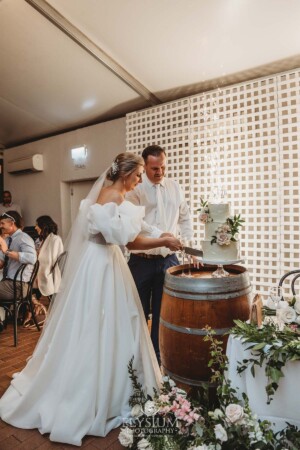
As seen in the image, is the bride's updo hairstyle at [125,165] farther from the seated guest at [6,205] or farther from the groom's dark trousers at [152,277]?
the seated guest at [6,205]

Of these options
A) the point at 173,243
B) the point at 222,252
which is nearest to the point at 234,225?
the point at 222,252

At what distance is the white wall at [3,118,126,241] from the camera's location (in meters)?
4.76

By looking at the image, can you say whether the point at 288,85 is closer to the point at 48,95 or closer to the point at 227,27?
the point at 227,27

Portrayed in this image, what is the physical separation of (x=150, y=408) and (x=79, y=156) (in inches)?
170

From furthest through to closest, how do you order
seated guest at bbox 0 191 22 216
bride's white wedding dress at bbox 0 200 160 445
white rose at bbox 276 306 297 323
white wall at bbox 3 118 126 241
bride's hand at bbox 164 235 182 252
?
seated guest at bbox 0 191 22 216, white wall at bbox 3 118 126 241, bride's hand at bbox 164 235 182 252, bride's white wedding dress at bbox 0 200 160 445, white rose at bbox 276 306 297 323

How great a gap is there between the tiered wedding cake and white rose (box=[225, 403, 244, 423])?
719 mm

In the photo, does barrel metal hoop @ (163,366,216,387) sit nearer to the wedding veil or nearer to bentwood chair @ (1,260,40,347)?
the wedding veil

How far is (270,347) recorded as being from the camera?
4.21 ft

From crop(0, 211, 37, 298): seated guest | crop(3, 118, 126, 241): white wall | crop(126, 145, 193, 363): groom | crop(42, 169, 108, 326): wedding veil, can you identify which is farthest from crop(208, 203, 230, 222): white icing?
crop(3, 118, 126, 241): white wall

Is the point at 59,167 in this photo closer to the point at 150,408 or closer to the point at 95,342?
the point at 95,342

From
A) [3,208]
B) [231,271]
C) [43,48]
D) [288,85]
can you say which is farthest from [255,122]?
[3,208]

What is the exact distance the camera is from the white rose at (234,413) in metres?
1.26

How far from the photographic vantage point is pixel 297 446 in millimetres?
1211

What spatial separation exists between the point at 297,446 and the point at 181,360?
61 cm
